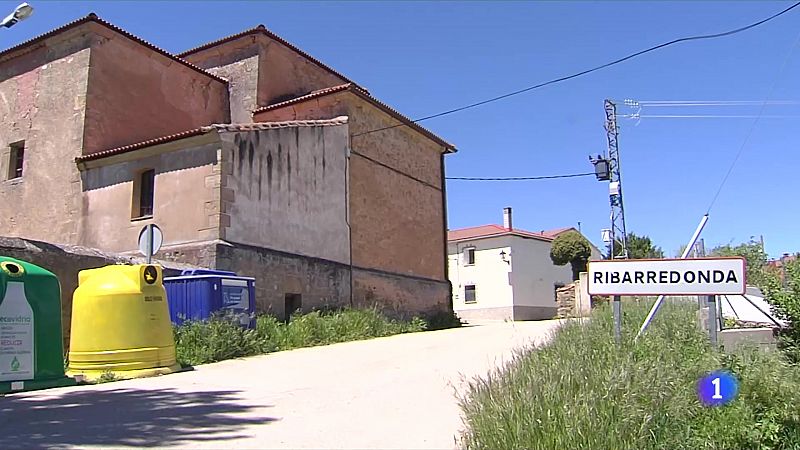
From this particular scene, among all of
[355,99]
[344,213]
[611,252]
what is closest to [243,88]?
[355,99]

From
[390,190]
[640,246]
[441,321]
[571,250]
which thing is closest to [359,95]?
[390,190]

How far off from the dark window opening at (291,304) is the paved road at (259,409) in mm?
6600

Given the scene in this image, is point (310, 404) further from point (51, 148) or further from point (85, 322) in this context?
point (51, 148)

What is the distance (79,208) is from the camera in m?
18.6

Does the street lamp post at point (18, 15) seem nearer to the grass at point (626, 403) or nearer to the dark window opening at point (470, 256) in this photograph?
the grass at point (626, 403)

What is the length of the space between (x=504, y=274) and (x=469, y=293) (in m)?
3.03

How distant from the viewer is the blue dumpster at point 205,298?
11820mm

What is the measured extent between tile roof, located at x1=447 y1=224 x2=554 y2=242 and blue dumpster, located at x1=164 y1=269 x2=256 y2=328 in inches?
1244

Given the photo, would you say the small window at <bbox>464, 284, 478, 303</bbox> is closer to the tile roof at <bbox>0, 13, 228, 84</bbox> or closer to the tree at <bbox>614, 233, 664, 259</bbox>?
the tree at <bbox>614, 233, 664, 259</bbox>

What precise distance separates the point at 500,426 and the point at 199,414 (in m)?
3.12

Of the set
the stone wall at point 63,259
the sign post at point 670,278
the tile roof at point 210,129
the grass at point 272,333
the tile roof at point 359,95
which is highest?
the tile roof at point 359,95

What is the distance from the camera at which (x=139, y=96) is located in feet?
70.7

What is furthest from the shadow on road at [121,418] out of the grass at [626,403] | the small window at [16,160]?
the small window at [16,160]

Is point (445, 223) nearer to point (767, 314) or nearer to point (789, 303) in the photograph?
point (767, 314)
